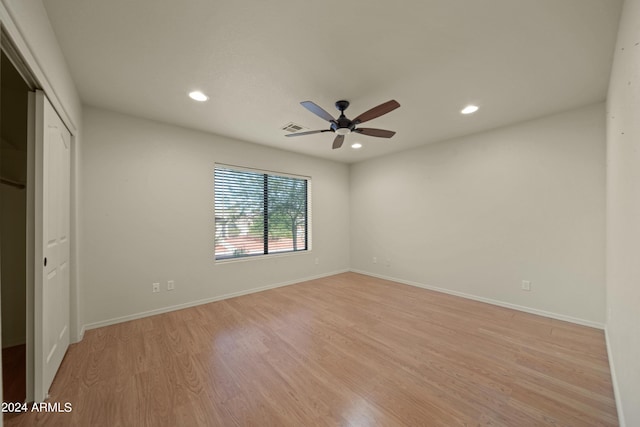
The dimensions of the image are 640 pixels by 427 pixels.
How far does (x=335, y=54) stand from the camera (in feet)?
6.56

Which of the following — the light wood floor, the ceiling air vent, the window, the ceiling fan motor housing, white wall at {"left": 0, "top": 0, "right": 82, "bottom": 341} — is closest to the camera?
white wall at {"left": 0, "top": 0, "right": 82, "bottom": 341}

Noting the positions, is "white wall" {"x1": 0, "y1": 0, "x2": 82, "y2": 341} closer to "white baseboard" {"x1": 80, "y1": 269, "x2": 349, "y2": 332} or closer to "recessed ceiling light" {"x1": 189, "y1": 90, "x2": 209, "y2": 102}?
"white baseboard" {"x1": 80, "y1": 269, "x2": 349, "y2": 332}

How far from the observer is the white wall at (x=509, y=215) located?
290cm

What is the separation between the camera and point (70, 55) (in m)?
2.01

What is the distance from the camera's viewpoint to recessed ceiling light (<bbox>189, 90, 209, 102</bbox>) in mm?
2576

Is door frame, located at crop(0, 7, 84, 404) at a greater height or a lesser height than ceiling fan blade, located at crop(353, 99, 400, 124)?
lesser

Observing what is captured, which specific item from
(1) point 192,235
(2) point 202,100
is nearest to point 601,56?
(2) point 202,100

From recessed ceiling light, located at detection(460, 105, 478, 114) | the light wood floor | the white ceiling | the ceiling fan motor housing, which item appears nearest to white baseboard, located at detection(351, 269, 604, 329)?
the light wood floor

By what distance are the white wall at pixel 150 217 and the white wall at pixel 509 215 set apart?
8.93 feet

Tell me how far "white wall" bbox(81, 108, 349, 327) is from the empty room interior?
3 cm

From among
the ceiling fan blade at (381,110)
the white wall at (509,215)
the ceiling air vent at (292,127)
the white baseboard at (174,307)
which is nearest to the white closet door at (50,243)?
the white baseboard at (174,307)

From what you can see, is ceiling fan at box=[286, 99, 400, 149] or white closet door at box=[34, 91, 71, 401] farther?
ceiling fan at box=[286, 99, 400, 149]

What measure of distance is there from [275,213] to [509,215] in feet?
12.2

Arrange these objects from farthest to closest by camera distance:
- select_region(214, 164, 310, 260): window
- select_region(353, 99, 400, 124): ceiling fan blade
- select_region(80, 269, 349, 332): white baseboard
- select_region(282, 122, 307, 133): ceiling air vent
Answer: select_region(214, 164, 310, 260): window, select_region(282, 122, 307, 133): ceiling air vent, select_region(80, 269, 349, 332): white baseboard, select_region(353, 99, 400, 124): ceiling fan blade
